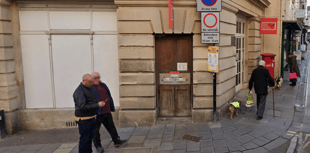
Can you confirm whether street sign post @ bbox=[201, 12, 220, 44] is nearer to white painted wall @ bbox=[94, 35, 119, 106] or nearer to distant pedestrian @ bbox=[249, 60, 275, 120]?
distant pedestrian @ bbox=[249, 60, 275, 120]

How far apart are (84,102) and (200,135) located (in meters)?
3.24

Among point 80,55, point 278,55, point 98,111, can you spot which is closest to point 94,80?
point 98,111

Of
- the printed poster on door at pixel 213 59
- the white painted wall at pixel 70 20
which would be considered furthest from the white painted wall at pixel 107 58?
the printed poster on door at pixel 213 59

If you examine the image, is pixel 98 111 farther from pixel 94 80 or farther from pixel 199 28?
pixel 199 28

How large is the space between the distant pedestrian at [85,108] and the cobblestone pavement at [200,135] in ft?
3.17

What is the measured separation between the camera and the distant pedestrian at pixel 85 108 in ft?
15.5

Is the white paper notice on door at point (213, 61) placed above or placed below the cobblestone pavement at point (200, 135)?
above

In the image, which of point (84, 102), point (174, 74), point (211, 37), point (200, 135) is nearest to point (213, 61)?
point (211, 37)

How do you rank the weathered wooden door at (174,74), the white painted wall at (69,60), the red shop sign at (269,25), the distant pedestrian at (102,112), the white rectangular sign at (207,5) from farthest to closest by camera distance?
the red shop sign at (269,25)
the white painted wall at (69,60)
the weathered wooden door at (174,74)
the white rectangular sign at (207,5)
the distant pedestrian at (102,112)

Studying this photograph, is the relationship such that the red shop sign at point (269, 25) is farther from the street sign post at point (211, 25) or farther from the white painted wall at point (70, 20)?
the white painted wall at point (70, 20)

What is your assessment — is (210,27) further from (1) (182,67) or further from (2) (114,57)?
(2) (114,57)

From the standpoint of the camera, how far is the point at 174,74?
7.20 meters

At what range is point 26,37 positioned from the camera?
7305mm

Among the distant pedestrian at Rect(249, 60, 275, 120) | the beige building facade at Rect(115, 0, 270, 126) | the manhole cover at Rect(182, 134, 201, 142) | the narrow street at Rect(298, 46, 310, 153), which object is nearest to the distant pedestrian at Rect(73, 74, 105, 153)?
the beige building facade at Rect(115, 0, 270, 126)
